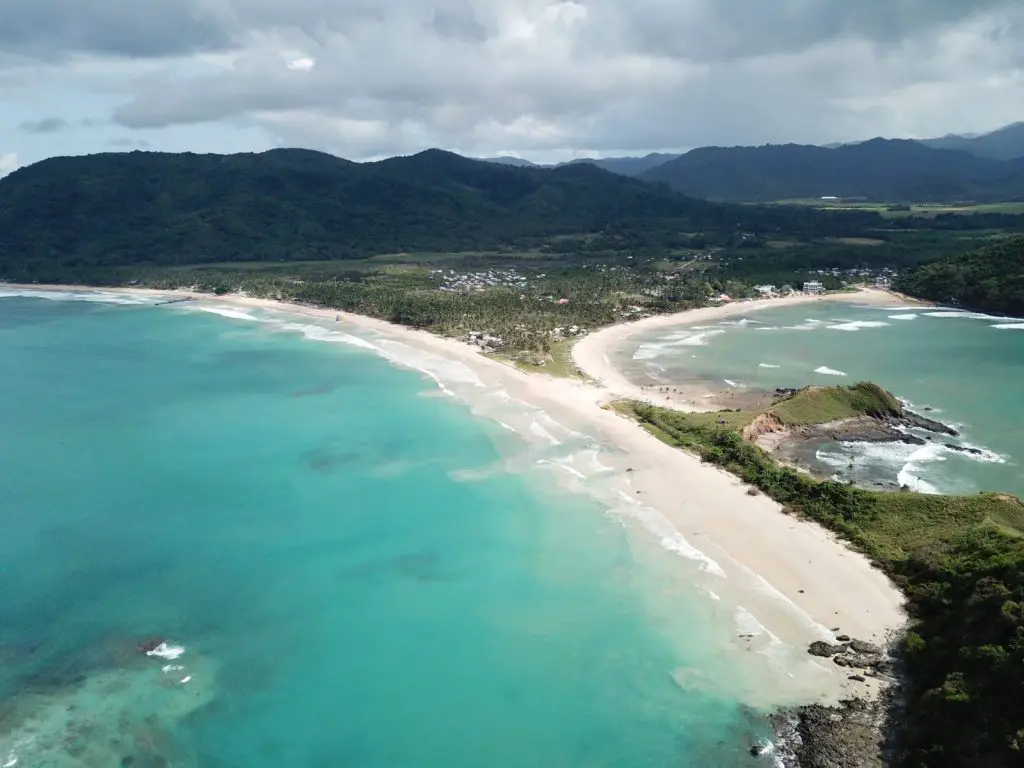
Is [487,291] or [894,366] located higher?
[487,291]

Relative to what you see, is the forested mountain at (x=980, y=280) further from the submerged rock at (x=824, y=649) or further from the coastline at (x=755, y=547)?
the submerged rock at (x=824, y=649)

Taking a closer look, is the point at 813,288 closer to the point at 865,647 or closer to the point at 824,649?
the point at 865,647

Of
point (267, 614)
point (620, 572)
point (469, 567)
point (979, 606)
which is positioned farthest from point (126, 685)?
point (979, 606)

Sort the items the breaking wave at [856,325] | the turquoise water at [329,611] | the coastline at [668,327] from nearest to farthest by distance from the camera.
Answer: the turquoise water at [329,611]
the coastline at [668,327]
the breaking wave at [856,325]

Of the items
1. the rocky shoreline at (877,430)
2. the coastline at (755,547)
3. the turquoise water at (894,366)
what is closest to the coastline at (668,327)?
the coastline at (755,547)

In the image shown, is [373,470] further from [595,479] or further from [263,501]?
[595,479]

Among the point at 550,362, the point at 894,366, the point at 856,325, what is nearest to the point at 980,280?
the point at 856,325
